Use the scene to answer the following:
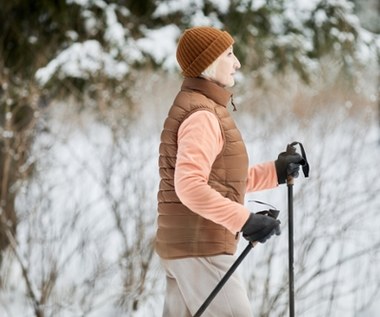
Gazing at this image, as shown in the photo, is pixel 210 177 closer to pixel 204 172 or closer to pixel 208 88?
pixel 204 172

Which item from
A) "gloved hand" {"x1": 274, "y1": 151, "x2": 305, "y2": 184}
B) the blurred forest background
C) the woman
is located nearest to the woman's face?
the woman

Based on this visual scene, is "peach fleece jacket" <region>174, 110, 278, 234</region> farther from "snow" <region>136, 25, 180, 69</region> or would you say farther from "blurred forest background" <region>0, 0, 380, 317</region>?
"snow" <region>136, 25, 180, 69</region>

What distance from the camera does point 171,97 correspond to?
20.4ft

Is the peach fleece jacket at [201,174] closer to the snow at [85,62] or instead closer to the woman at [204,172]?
the woman at [204,172]

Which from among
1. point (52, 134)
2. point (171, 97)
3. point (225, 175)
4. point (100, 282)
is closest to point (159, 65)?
point (171, 97)

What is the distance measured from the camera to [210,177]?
7.36 ft

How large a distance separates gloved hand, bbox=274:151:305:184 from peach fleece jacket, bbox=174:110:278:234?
27 centimetres

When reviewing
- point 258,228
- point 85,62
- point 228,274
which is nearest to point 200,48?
point 258,228

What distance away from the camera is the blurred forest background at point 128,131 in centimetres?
534

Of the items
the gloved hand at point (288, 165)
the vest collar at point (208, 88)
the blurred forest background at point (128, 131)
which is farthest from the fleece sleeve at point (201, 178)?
the blurred forest background at point (128, 131)

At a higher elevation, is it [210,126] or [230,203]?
[210,126]

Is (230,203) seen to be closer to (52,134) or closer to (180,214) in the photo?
(180,214)

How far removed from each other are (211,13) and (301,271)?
6.83ft

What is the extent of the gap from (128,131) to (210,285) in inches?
140
